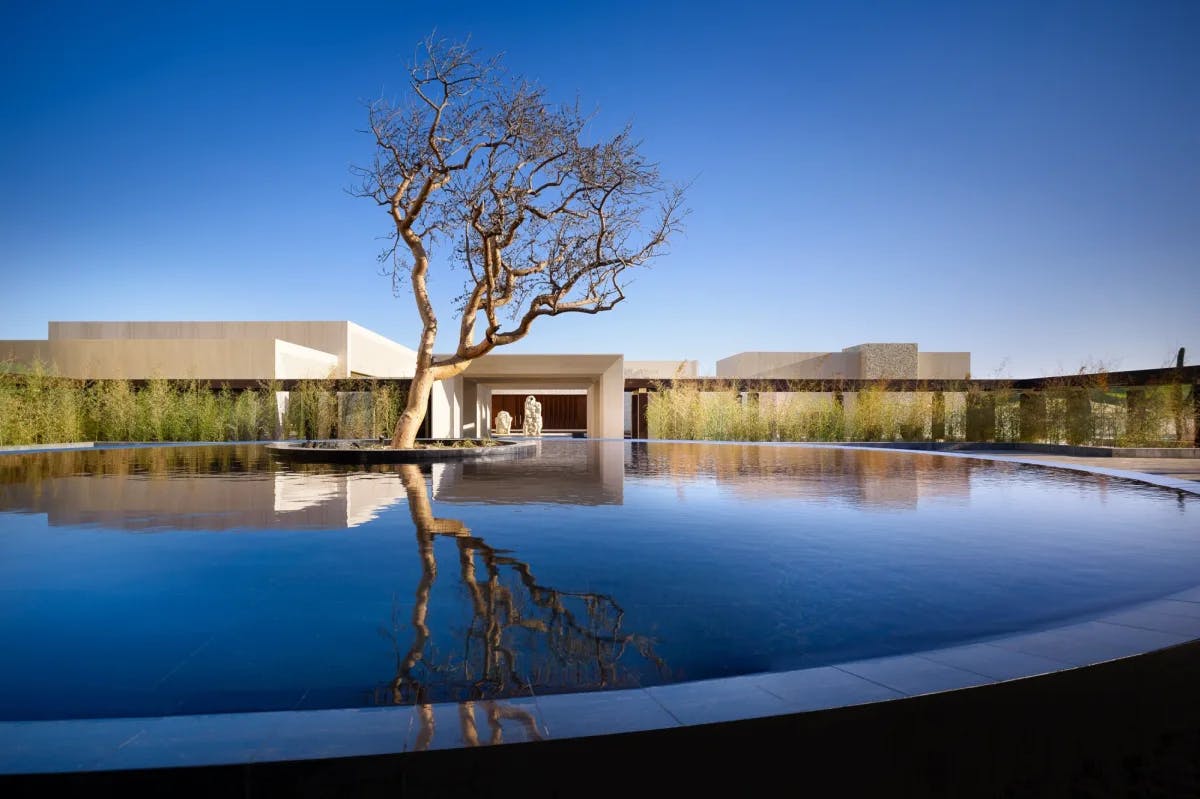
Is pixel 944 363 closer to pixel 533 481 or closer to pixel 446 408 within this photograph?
pixel 446 408

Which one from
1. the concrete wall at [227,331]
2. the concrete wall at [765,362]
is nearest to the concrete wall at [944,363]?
the concrete wall at [765,362]

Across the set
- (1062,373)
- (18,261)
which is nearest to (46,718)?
(1062,373)

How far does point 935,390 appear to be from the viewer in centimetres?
1596

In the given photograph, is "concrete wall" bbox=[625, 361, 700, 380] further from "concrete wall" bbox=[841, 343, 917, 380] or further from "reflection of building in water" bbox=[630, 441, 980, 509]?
"reflection of building in water" bbox=[630, 441, 980, 509]

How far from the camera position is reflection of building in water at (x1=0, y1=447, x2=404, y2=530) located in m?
4.29

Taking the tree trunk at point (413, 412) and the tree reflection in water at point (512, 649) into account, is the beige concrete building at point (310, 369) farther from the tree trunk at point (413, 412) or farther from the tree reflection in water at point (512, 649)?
the tree reflection in water at point (512, 649)

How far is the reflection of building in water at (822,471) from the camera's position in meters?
5.79

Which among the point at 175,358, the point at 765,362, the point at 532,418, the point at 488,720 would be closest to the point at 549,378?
the point at 532,418

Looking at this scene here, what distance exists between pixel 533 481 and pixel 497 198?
4891 millimetres

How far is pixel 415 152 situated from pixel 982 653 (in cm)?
994

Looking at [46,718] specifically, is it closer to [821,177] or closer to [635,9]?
[635,9]

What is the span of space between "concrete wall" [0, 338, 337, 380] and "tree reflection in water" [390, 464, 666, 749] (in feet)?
53.9

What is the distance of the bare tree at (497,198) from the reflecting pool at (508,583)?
196 inches

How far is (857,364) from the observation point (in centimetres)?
3184
